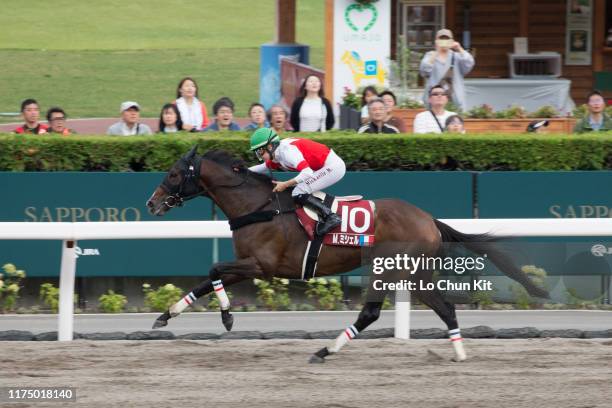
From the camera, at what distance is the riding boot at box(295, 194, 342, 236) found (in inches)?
320

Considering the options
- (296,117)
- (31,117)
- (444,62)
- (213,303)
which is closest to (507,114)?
(444,62)

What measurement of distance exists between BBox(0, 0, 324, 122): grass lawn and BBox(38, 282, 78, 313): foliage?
13560 millimetres

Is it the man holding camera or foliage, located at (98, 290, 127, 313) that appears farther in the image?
the man holding camera

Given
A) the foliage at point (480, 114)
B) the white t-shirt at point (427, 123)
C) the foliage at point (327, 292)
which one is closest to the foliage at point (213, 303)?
the foliage at point (327, 292)

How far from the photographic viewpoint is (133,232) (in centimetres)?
888

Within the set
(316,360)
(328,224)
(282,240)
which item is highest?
(328,224)

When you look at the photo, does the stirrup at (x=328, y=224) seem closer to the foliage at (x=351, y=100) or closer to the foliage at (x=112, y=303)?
the foliage at (x=112, y=303)

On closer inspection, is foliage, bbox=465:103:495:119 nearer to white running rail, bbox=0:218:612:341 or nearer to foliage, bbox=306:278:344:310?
foliage, bbox=306:278:344:310

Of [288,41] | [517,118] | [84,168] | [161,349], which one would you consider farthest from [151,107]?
[161,349]

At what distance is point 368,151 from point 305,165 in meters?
2.80

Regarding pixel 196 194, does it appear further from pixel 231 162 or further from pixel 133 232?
pixel 133 232

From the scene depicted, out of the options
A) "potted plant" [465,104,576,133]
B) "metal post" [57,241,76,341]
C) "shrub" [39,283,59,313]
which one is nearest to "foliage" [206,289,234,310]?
"shrub" [39,283,59,313]

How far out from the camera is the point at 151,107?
24.8 m
